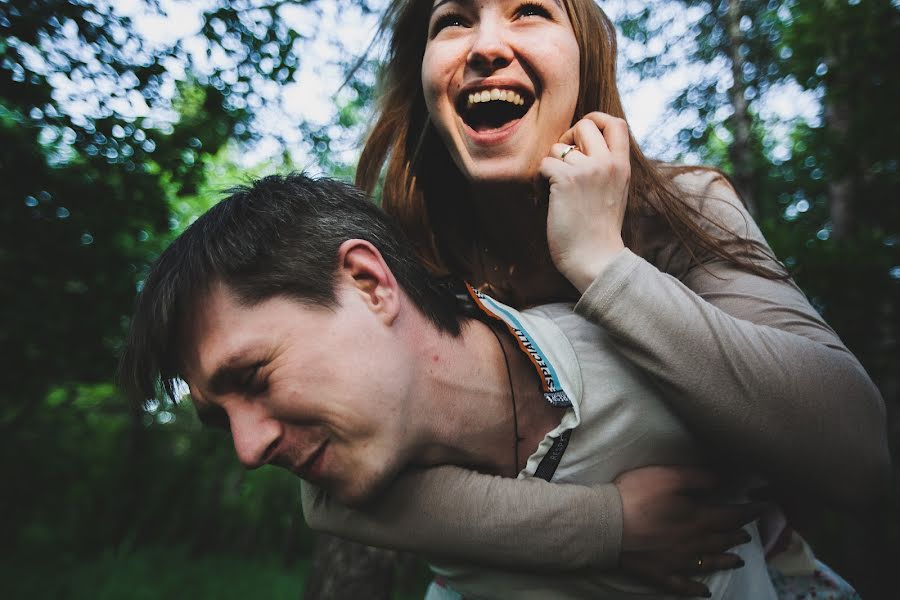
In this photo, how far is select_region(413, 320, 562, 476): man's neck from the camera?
167cm

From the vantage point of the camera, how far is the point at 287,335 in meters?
1.53

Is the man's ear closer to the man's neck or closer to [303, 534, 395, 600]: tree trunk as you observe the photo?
the man's neck

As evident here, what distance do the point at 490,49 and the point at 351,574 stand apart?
2.54 m

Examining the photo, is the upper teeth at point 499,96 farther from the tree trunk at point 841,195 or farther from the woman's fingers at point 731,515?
the tree trunk at point 841,195

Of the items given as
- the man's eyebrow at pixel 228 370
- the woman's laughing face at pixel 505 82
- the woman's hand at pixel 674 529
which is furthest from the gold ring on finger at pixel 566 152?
the man's eyebrow at pixel 228 370

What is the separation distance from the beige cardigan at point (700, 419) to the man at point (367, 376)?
11 centimetres

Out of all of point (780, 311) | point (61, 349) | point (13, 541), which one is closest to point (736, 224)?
point (780, 311)

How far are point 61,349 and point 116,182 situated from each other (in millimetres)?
982

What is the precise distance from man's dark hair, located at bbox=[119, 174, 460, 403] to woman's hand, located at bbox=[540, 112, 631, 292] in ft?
1.60

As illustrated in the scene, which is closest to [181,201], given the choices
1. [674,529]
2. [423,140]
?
[423,140]

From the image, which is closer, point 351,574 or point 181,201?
point 351,574

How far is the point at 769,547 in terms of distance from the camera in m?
1.88

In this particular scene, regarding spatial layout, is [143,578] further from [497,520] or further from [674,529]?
[674,529]

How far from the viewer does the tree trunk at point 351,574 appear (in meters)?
3.08
